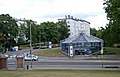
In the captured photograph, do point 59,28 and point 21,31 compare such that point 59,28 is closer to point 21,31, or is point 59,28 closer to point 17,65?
point 21,31

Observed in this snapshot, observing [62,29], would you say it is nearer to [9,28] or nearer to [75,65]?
[9,28]

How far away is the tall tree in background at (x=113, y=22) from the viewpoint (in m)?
42.8

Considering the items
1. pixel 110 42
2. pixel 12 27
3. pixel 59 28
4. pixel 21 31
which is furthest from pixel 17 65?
pixel 59 28

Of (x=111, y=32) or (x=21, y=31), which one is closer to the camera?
(x=111, y=32)

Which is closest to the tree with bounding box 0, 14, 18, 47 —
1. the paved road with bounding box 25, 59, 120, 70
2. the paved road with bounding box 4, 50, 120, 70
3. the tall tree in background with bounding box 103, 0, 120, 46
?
the paved road with bounding box 4, 50, 120, 70

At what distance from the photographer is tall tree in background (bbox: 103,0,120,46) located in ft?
140

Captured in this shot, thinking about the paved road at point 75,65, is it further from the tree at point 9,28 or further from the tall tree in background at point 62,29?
the tall tree in background at point 62,29

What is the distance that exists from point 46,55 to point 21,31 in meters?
50.2

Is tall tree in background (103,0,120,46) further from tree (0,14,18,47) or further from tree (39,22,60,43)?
tree (39,22,60,43)

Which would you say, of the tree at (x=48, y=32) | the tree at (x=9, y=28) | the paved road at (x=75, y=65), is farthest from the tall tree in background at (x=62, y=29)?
the paved road at (x=75, y=65)

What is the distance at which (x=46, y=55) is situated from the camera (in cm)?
9831

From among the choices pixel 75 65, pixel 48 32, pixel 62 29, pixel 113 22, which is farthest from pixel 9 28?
pixel 113 22

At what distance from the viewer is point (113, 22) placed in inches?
1859

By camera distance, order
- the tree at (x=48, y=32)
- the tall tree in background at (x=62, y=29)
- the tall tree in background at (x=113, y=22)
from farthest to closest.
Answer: the tall tree in background at (x=62, y=29), the tree at (x=48, y=32), the tall tree in background at (x=113, y=22)
